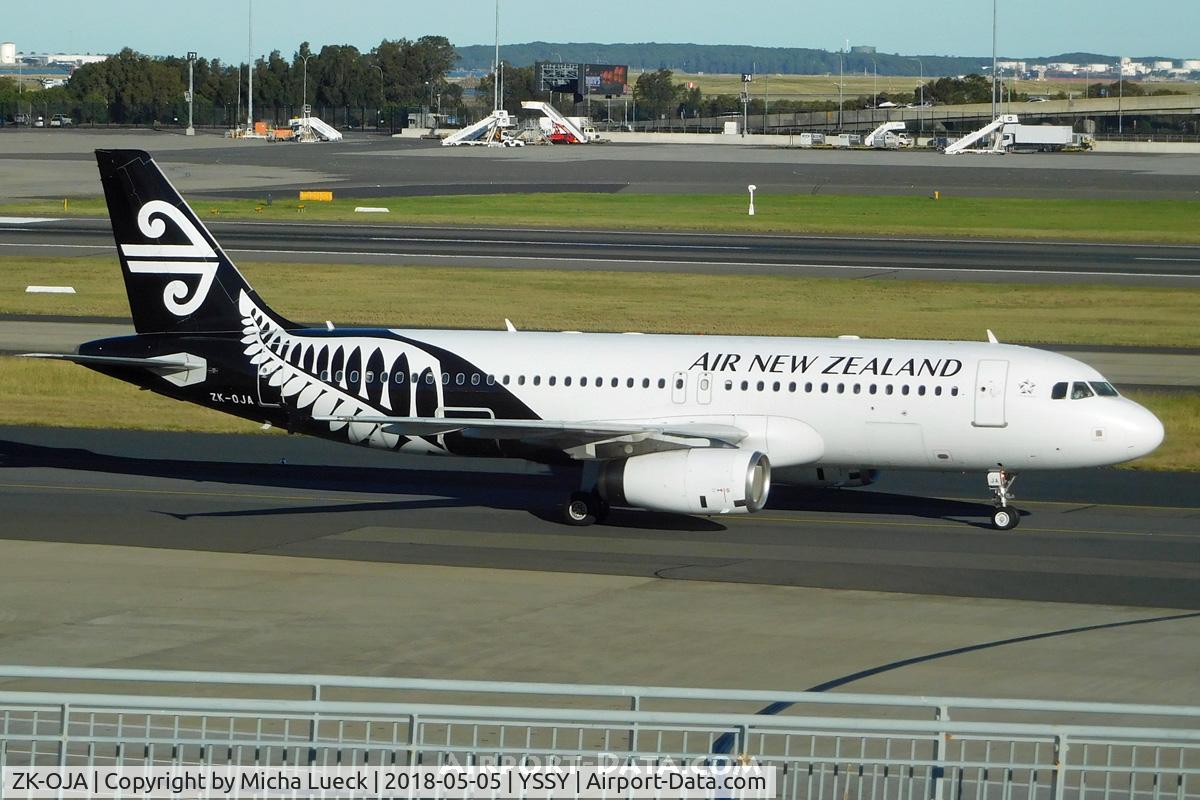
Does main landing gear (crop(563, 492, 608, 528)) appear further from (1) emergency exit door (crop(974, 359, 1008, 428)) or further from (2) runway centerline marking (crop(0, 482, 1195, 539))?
(1) emergency exit door (crop(974, 359, 1008, 428))

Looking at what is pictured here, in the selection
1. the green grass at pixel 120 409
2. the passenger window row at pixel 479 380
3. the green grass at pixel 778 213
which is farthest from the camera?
the green grass at pixel 778 213

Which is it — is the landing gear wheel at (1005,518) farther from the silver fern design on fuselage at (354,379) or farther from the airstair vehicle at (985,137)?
the airstair vehicle at (985,137)

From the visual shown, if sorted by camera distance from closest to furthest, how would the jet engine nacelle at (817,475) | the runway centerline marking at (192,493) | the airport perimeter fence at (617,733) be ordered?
the airport perimeter fence at (617,733)
the jet engine nacelle at (817,475)
the runway centerline marking at (192,493)

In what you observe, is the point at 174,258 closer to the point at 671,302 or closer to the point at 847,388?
the point at 847,388

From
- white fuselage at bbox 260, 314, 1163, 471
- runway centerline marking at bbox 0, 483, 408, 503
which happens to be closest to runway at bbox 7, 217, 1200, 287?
white fuselage at bbox 260, 314, 1163, 471

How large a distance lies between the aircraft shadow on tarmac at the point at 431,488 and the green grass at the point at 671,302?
19.0 m

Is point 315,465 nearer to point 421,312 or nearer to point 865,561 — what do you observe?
point 865,561

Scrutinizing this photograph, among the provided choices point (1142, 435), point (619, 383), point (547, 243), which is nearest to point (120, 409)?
point (619, 383)

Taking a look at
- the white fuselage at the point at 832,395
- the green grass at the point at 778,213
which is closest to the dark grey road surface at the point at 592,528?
the white fuselage at the point at 832,395

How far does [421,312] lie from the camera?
2304 inches

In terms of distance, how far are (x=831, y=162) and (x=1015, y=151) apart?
4015 cm

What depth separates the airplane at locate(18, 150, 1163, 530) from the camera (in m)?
30.3

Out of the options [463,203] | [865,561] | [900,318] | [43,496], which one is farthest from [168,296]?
[463,203]

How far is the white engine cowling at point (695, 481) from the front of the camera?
94.9 feet
